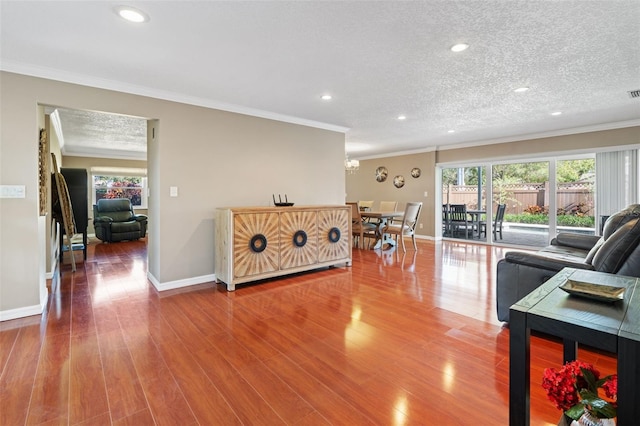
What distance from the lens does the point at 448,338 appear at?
246cm

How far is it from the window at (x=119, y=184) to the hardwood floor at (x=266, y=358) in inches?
222

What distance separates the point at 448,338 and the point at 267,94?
127 inches

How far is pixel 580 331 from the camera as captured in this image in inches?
42.1

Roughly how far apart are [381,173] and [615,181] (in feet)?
16.4

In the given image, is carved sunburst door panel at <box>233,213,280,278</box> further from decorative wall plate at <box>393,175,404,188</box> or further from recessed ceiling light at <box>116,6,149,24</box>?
decorative wall plate at <box>393,175,404,188</box>

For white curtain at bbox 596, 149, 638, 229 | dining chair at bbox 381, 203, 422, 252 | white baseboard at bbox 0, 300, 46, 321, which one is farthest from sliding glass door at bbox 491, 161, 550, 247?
white baseboard at bbox 0, 300, 46, 321

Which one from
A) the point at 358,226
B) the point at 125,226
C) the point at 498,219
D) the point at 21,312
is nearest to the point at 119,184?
the point at 125,226

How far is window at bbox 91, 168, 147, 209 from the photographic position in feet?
27.6

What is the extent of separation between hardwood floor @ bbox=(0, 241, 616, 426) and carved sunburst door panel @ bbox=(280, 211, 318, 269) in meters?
0.64

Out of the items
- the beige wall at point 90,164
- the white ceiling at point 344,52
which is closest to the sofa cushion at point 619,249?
the white ceiling at point 344,52

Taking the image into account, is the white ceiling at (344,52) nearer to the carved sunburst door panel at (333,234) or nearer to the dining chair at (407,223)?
Result: the carved sunburst door panel at (333,234)

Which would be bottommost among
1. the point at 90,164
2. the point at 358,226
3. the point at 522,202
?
the point at 358,226

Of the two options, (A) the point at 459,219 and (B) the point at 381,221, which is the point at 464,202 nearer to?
(A) the point at 459,219

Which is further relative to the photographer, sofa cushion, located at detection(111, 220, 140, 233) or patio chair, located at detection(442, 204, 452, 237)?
patio chair, located at detection(442, 204, 452, 237)
